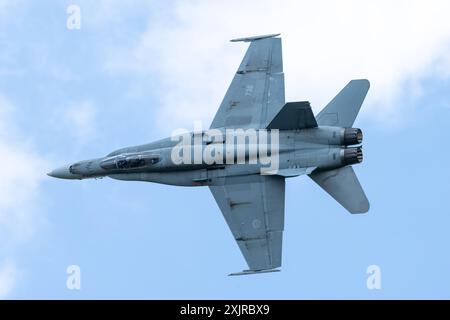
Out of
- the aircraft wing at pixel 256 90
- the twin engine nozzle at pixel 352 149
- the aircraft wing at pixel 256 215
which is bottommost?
the aircraft wing at pixel 256 215

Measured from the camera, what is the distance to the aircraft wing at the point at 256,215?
43875mm

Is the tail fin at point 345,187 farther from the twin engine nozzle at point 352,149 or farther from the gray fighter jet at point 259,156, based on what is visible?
the twin engine nozzle at point 352,149

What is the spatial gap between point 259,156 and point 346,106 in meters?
3.79

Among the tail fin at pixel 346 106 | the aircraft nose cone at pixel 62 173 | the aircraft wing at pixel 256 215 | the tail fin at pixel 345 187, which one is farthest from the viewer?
the aircraft nose cone at pixel 62 173

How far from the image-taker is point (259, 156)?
44.4 metres

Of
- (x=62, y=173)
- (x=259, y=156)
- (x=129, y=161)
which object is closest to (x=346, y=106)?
(x=259, y=156)

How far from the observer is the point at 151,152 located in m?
46.0

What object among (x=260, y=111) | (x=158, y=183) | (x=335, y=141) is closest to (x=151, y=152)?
(x=158, y=183)

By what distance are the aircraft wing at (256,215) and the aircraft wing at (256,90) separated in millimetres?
2416

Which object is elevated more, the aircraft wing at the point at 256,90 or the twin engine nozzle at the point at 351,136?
the aircraft wing at the point at 256,90

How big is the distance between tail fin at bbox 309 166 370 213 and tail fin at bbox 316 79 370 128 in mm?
1845

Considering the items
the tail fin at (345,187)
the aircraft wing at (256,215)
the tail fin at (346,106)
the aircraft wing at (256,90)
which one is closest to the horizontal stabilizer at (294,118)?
the tail fin at (346,106)

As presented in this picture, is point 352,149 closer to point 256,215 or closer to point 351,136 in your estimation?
point 351,136

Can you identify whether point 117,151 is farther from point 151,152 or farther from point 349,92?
point 349,92
